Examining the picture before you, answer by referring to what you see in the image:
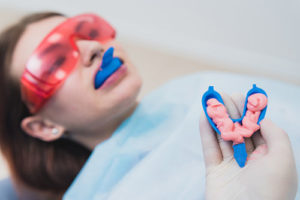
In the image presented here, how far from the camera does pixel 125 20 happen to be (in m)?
1.40

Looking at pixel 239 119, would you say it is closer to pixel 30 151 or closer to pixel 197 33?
pixel 30 151

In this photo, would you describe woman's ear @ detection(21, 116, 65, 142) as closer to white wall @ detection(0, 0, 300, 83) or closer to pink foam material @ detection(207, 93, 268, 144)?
pink foam material @ detection(207, 93, 268, 144)

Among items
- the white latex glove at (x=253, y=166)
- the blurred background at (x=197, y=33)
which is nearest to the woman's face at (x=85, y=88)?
the white latex glove at (x=253, y=166)

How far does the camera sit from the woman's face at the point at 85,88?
0.65 meters

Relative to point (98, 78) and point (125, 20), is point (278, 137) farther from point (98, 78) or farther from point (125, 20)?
point (125, 20)

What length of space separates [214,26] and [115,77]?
64cm

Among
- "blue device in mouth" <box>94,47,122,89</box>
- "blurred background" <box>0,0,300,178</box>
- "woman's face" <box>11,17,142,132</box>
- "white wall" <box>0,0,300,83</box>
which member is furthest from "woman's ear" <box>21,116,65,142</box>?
"white wall" <box>0,0,300,83</box>

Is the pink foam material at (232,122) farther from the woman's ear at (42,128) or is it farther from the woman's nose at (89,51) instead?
the woman's ear at (42,128)

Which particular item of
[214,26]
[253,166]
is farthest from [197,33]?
[253,166]

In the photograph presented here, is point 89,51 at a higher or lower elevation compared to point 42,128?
higher

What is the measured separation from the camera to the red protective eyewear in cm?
64

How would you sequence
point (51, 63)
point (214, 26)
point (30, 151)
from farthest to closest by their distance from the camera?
1. point (214, 26)
2. point (30, 151)
3. point (51, 63)

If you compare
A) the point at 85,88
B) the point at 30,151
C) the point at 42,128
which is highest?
the point at 85,88

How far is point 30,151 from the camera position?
0.81 meters
